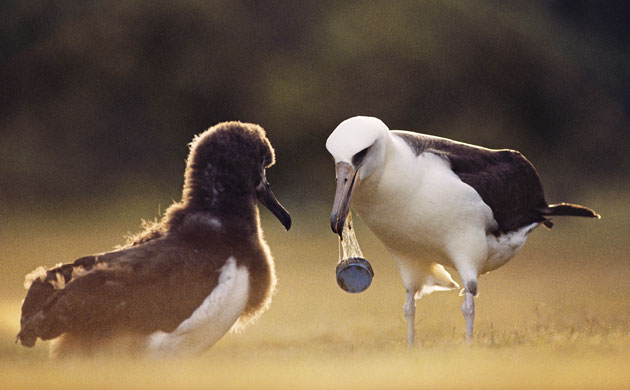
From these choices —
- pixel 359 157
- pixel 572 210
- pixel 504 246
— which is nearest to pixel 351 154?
pixel 359 157

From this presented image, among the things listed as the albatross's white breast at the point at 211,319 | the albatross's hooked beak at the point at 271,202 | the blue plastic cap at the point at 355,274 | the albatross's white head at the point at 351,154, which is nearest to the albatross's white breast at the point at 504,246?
the blue plastic cap at the point at 355,274

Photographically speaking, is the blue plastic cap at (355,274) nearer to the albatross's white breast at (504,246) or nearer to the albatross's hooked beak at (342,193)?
the albatross's hooked beak at (342,193)

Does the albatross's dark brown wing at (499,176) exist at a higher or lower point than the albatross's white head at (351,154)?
higher

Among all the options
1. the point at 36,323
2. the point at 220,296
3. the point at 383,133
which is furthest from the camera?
the point at 383,133

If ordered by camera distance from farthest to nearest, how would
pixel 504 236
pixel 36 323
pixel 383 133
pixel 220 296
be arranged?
pixel 504 236
pixel 383 133
pixel 220 296
pixel 36 323

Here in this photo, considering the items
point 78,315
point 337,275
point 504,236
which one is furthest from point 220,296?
point 504,236

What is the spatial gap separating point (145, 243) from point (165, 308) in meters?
0.58

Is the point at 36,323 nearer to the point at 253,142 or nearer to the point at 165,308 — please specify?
the point at 165,308

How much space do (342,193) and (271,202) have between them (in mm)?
581

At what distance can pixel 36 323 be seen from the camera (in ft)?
23.2

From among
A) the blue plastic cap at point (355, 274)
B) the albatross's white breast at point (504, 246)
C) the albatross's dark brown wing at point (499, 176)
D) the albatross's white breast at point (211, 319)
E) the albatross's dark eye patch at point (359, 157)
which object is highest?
the albatross's dark brown wing at point (499, 176)

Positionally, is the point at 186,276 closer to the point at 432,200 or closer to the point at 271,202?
the point at 271,202

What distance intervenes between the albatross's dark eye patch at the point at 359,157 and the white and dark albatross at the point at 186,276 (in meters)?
0.70

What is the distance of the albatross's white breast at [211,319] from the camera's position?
24.3 ft
